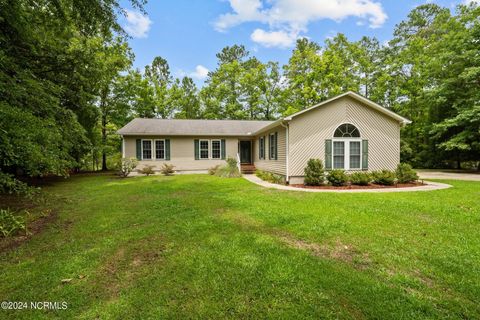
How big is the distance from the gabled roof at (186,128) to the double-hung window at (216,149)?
654mm

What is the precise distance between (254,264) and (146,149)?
14.2 m

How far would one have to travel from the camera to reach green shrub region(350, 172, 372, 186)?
401 inches

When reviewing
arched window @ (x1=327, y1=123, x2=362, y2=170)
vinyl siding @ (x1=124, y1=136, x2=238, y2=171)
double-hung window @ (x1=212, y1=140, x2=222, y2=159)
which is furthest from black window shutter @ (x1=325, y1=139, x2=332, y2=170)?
double-hung window @ (x1=212, y1=140, x2=222, y2=159)

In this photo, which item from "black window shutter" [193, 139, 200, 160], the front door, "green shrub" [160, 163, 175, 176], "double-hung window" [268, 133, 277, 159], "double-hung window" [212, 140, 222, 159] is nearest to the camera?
"double-hung window" [268, 133, 277, 159]

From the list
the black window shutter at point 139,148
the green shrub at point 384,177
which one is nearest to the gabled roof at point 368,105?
the green shrub at point 384,177

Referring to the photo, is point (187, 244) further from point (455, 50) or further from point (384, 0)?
point (455, 50)

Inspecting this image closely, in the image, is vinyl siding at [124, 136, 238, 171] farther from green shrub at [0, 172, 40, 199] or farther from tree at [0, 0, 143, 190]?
green shrub at [0, 172, 40, 199]

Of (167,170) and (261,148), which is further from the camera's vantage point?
(261,148)

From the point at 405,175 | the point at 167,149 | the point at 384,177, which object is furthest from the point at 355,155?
the point at 167,149

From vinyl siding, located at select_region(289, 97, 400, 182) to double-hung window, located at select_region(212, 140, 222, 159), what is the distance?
707 cm

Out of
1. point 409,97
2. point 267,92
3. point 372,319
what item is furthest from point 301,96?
point 372,319

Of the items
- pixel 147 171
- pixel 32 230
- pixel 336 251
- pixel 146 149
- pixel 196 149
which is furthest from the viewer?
pixel 196 149

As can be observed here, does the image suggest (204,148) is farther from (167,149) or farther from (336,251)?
(336,251)

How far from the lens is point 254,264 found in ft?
10.4
